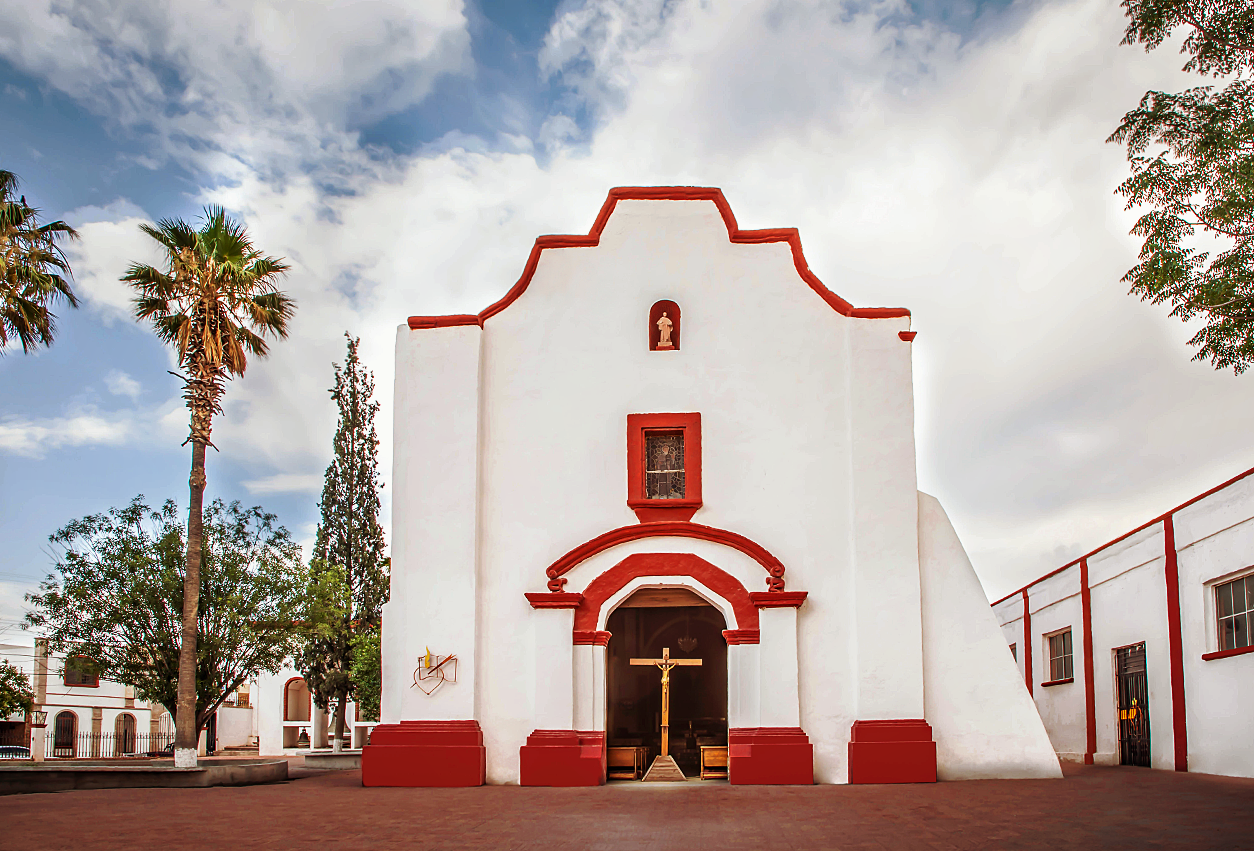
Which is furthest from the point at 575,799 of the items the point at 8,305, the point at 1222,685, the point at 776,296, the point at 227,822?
the point at 8,305

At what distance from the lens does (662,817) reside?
1129cm

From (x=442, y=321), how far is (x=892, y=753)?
9491 mm

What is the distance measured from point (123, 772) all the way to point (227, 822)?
20.7ft

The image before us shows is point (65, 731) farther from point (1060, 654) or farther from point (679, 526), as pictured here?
point (1060, 654)

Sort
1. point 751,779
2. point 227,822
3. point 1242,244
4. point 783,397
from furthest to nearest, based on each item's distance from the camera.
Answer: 1. point 783,397
2. point 751,779
3. point 1242,244
4. point 227,822

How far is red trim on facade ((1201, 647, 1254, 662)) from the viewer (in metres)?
15.1

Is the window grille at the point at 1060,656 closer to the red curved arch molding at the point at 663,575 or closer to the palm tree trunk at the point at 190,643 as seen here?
the red curved arch molding at the point at 663,575

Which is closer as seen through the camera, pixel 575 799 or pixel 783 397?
pixel 575 799

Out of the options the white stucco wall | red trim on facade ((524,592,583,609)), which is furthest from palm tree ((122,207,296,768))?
the white stucco wall

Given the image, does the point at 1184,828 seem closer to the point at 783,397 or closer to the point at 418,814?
the point at 418,814

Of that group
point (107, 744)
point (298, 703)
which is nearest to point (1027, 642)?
point (298, 703)

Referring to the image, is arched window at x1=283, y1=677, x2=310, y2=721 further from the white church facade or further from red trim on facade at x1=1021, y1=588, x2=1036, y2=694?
the white church facade

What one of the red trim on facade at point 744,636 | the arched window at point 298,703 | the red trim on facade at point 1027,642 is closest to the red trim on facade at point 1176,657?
the red trim on facade at point 744,636

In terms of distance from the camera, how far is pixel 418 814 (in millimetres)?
11680
